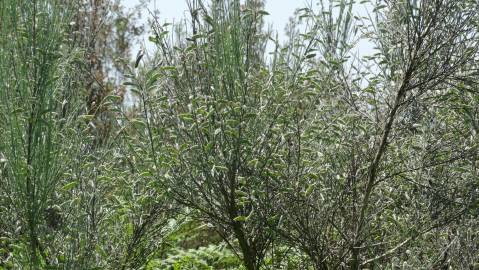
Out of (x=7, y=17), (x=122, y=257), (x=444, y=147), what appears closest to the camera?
(x=7, y=17)

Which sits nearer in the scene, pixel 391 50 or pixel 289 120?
pixel 391 50

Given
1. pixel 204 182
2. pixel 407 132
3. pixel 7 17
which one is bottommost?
pixel 204 182

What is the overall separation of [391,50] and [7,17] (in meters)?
2.25

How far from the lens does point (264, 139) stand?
410 centimetres

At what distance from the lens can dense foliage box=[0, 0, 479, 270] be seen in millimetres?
3939

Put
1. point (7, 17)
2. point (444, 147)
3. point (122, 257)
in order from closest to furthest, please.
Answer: point (7, 17), point (444, 147), point (122, 257)

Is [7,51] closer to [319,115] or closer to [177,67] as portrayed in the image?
[177,67]

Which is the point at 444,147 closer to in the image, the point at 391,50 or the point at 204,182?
the point at 391,50

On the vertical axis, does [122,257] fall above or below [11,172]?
below

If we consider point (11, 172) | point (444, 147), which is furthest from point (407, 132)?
point (11, 172)

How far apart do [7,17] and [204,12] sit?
1.22m

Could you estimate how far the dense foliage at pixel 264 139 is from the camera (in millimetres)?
3939

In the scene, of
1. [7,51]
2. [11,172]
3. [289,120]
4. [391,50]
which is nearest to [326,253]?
[289,120]

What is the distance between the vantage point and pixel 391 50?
3.96 m
